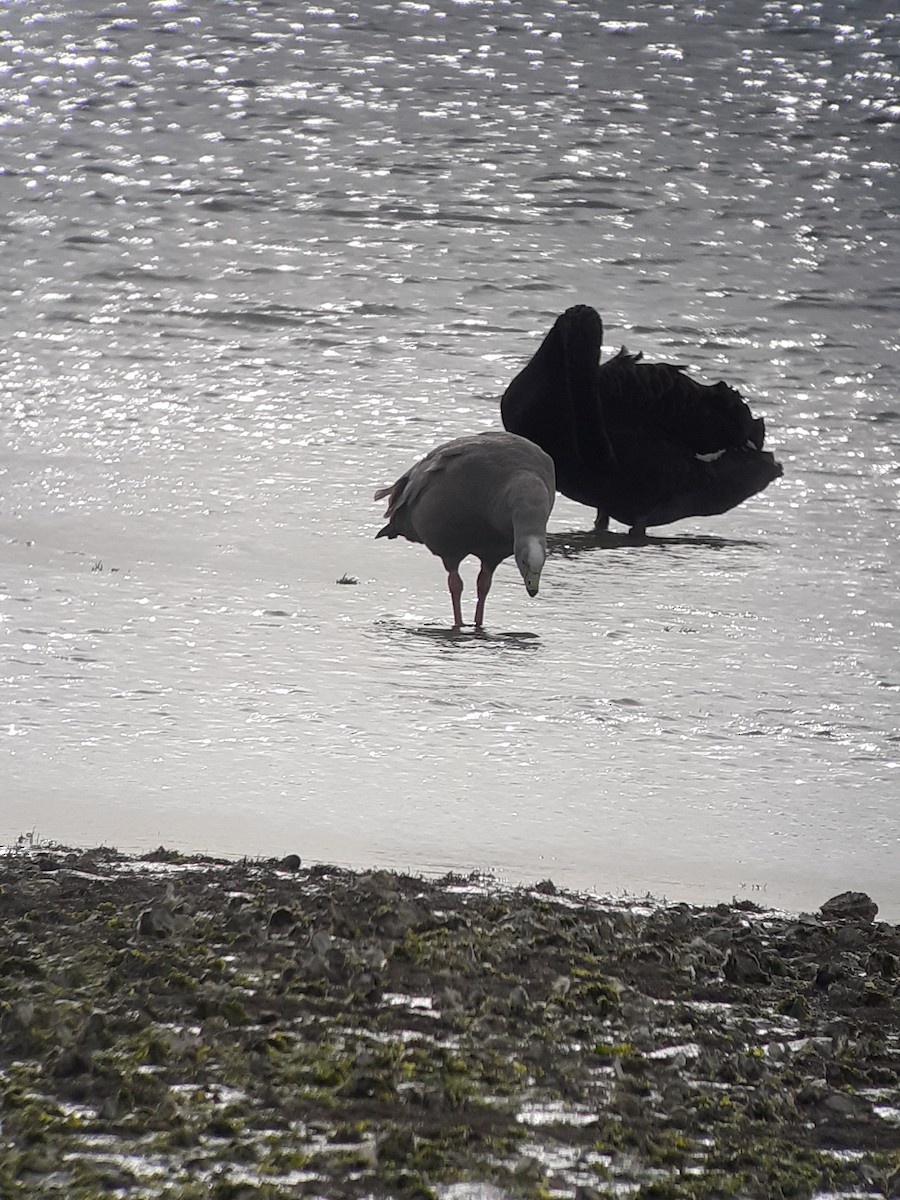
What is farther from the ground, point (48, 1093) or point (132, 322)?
point (132, 322)

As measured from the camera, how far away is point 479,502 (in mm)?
5488

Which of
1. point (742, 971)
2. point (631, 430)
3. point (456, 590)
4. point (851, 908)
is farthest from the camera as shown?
point (631, 430)

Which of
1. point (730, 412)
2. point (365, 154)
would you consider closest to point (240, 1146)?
point (730, 412)

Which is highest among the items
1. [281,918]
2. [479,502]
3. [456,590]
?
[479,502]

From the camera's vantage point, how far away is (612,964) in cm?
322

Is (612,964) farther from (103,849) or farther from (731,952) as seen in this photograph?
(103,849)

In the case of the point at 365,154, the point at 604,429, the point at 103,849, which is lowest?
the point at 103,849

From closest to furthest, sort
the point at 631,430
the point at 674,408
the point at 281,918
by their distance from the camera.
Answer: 1. the point at 281,918
2. the point at 631,430
3. the point at 674,408

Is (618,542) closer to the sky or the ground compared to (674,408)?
closer to the ground

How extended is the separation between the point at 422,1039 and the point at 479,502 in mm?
2960

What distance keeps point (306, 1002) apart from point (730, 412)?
5.26 m

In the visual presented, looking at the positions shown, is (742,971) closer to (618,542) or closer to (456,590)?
(456,590)

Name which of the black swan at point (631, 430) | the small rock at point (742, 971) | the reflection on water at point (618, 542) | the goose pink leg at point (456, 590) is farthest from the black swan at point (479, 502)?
the small rock at point (742, 971)

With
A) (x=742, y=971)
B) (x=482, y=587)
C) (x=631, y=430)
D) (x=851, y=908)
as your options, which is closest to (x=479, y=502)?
(x=482, y=587)
